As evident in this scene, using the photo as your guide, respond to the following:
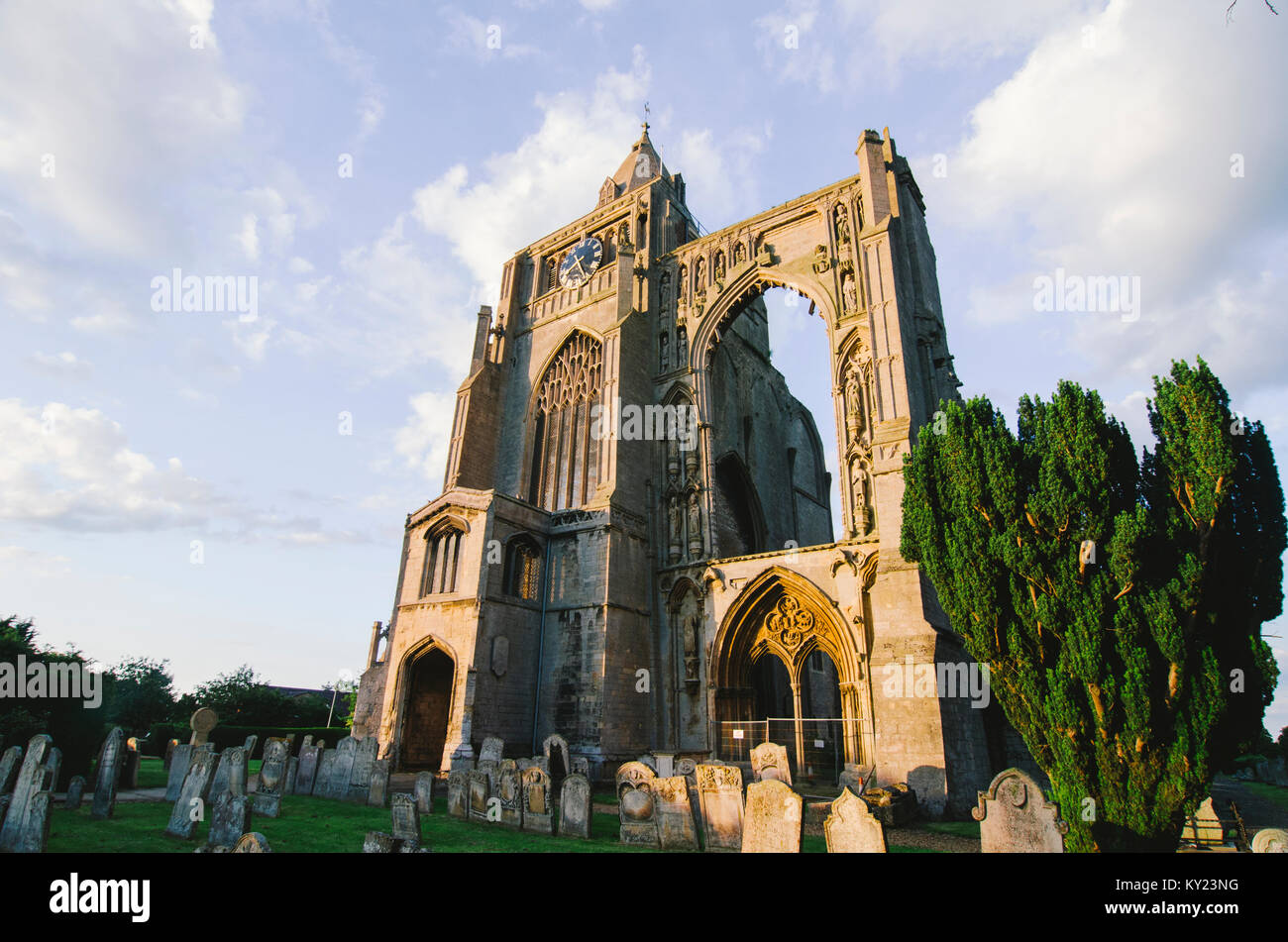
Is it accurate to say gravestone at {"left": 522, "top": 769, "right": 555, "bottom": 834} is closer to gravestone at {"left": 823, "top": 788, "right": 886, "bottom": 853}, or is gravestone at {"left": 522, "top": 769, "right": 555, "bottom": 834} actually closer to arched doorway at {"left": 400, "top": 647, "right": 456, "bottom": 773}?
gravestone at {"left": 823, "top": 788, "right": 886, "bottom": 853}

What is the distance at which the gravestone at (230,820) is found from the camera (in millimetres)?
6441

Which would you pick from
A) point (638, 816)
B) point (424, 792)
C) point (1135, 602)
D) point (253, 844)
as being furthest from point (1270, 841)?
point (424, 792)

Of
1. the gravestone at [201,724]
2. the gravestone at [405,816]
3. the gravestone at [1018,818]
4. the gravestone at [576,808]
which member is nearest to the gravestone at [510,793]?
the gravestone at [576,808]

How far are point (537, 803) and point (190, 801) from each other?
442cm

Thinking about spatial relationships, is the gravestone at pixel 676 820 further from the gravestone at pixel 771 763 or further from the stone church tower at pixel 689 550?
the stone church tower at pixel 689 550

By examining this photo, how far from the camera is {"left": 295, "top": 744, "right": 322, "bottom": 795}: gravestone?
1297cm

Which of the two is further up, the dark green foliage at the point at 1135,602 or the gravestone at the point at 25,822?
the dark green foliage at the point at 1135,602

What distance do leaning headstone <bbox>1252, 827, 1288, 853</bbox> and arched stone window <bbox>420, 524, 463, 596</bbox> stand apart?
613 inches

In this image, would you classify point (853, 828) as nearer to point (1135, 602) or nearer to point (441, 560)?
point (1135, 602)

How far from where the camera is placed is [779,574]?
54.6 ft

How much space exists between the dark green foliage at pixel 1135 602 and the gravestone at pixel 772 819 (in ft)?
12.2

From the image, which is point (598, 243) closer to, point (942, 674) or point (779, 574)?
point (779, 574)

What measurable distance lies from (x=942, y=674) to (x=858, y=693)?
10.3 ft

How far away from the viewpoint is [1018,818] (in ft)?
21.1
